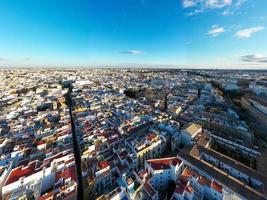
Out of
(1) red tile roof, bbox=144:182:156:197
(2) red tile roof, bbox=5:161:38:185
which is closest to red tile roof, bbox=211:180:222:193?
(1) red tile roof, bbox=144:182:156:197

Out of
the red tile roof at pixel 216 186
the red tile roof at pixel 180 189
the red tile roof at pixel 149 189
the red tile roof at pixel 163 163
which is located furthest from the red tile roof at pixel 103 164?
the red tile roof at pixel 216 186

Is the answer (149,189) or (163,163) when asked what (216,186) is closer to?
(163,163)

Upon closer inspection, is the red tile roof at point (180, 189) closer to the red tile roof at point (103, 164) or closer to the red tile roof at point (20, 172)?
the red tile roof at point (103, 164)

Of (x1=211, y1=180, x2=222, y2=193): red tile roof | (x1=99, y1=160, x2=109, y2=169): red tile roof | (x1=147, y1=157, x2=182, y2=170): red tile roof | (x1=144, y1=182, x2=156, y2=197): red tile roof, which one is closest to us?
(x1=144, y1=182, x2=156, y2=197): red tile roof

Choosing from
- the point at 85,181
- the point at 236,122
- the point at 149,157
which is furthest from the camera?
the point at 236,122

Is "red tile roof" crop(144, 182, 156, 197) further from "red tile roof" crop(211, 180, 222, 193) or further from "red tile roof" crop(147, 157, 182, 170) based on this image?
"red tile roof" crop(211, 180, 222, 193)

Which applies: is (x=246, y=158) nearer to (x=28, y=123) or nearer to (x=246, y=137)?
(x=246, y=137)

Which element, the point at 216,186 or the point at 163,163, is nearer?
the point at 216,186

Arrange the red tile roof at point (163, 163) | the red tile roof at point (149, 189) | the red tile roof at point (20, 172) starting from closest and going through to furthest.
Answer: the red tile roof at point (149, 189)
the red tile roof at point (20, 172)
the red tile roof at point (163, 163)

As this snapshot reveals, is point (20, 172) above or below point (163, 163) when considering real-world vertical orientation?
below

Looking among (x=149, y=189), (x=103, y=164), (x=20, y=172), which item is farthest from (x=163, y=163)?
(x=20, y=172)

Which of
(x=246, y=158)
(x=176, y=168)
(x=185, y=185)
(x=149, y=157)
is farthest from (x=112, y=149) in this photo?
(x=246, y=158)
